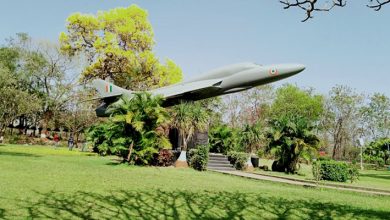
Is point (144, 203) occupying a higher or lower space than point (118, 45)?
lower

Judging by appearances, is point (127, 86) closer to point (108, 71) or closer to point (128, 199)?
point (108, 71)

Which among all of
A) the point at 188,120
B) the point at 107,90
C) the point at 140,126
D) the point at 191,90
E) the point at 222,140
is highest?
the point at 107,90

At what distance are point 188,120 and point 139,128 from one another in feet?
13.4

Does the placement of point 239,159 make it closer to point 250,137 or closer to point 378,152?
point 250,137

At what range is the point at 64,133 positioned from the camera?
6569 cm

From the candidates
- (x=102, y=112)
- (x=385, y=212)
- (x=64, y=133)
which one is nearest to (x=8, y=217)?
(x=385, y=212)

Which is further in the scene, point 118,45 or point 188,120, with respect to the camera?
point 118,45

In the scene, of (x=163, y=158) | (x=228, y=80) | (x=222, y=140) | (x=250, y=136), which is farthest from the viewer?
(x=250, y=136)

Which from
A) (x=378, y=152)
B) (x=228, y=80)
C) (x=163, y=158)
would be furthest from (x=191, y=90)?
(x=378, y=152)

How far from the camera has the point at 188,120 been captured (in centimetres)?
2322

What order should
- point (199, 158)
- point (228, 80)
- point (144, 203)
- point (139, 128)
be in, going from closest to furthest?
1. point (144, 203)
2. point (139, 128)
3. point (199, 158)
4. point (228, 80)

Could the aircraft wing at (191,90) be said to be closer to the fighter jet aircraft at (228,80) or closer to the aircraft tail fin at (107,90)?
the fighter jet aircraft at (228,80)

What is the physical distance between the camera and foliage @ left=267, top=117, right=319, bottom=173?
73.7 feet

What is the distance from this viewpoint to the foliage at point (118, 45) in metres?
39.5
